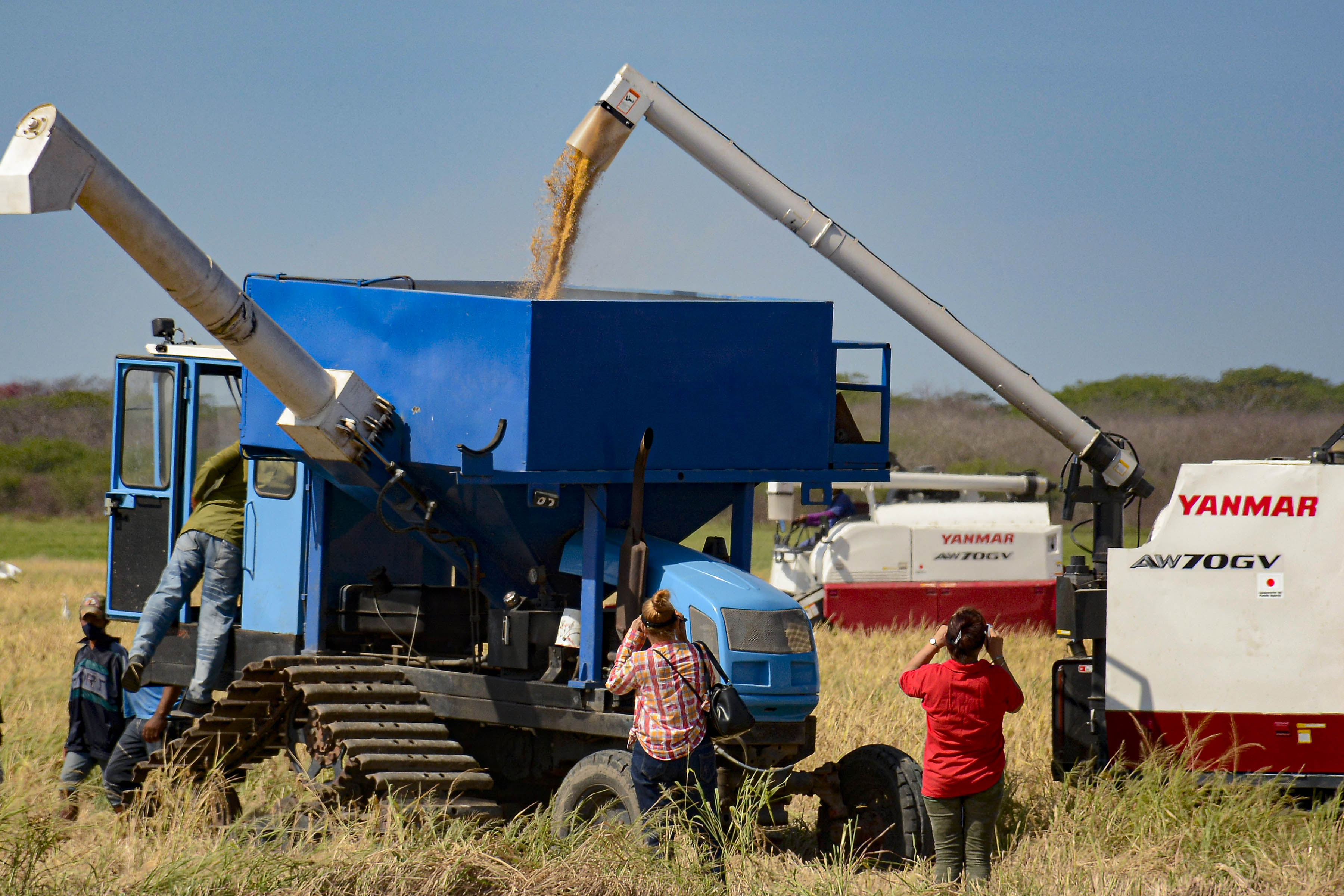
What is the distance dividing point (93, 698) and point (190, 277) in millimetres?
3818

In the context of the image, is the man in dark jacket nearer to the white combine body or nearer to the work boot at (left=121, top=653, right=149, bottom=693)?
the work boot at (left=121, top=653, right=149, bottom=693)

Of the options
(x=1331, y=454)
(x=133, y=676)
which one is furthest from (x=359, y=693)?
(x=1331, y=454)

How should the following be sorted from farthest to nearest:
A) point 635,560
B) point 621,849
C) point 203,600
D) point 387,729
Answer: point 203,600, point 387,729, point 635,560, point 621,849

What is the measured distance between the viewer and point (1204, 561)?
9.39m

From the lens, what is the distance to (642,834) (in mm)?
6797

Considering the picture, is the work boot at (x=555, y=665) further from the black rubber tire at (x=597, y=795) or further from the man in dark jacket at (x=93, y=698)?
the man in dark jacket at (x=93, y=698)

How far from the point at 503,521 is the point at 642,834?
85.9 inches

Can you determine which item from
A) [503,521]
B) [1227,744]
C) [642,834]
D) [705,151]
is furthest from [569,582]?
[705,151]

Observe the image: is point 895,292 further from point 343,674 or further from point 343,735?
point 343,735

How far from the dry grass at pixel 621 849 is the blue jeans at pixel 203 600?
38.8 inches

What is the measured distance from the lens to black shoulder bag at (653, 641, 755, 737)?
6867 mm

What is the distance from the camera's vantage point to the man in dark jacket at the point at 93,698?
978 centimetres

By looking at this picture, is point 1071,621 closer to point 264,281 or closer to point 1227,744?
point 1227,744

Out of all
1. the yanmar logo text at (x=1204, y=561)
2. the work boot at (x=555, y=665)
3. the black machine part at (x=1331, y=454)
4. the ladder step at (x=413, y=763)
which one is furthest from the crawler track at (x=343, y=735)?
the black machine part at (x=1331, y=454)
